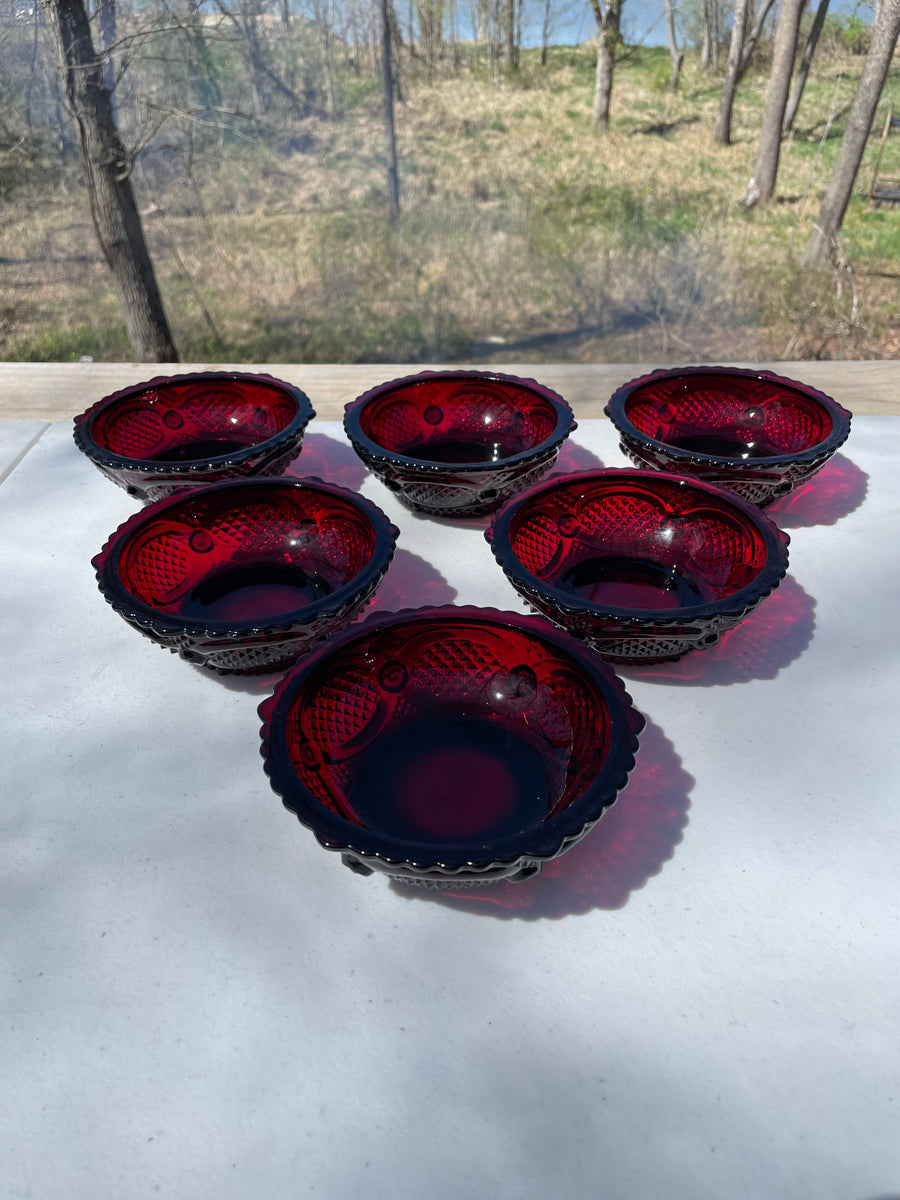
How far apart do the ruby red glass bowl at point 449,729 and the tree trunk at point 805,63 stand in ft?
11.4

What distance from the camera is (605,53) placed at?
389 centimetres

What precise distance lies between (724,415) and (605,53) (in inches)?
140

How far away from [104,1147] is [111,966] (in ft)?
0.35

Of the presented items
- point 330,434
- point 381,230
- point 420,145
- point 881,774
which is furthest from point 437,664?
point 420,145

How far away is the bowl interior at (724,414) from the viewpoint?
1.00 metres

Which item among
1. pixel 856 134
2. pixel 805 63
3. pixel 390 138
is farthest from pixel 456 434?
pixel 805 63

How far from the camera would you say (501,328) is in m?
3.38

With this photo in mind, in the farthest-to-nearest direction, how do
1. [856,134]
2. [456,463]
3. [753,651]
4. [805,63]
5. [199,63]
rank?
[805,63] < [856,134] < [199,63] < [456,463] < [753,651]

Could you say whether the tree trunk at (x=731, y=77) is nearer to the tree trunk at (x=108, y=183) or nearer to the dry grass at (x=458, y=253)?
the dry grass at (x=458, y=253)

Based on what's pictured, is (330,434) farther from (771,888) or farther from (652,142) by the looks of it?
(652,142)

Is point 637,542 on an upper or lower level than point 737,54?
lower

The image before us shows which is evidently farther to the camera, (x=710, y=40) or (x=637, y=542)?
(x=710, y=40)

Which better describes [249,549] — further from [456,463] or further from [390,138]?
[390,138]

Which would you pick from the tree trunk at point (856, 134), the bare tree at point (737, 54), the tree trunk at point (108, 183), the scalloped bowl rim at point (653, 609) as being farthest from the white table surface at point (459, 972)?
the bare tree at point (737, 54)
